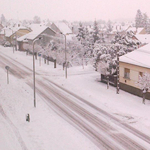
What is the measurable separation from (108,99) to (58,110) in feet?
20.9

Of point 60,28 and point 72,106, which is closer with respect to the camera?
point 72,106

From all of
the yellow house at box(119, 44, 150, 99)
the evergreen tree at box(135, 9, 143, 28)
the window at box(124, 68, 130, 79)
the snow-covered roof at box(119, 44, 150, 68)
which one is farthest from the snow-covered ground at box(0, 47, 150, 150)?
the evergreen tree at box(135, 9, 143, 28)

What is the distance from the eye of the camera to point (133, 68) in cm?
2752

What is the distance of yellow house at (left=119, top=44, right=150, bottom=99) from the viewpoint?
26078mm

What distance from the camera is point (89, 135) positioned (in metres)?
17.3

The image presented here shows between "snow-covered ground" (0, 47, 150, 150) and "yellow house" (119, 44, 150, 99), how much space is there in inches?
44.0

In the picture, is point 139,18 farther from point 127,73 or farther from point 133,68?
point 133,68

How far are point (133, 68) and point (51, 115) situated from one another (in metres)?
12.5

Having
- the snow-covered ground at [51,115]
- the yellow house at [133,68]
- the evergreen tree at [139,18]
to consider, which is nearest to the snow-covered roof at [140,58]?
the yellow house at [133,68]

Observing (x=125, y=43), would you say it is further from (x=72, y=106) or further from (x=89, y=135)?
(x=89, y=135)

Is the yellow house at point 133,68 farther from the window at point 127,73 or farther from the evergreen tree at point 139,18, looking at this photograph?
the evergreen tree at point 139,18

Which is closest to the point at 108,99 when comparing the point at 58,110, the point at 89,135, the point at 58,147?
the point at 58,110

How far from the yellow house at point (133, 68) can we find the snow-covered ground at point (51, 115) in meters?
1.12

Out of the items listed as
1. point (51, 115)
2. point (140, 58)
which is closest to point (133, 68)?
point (140, 58)
